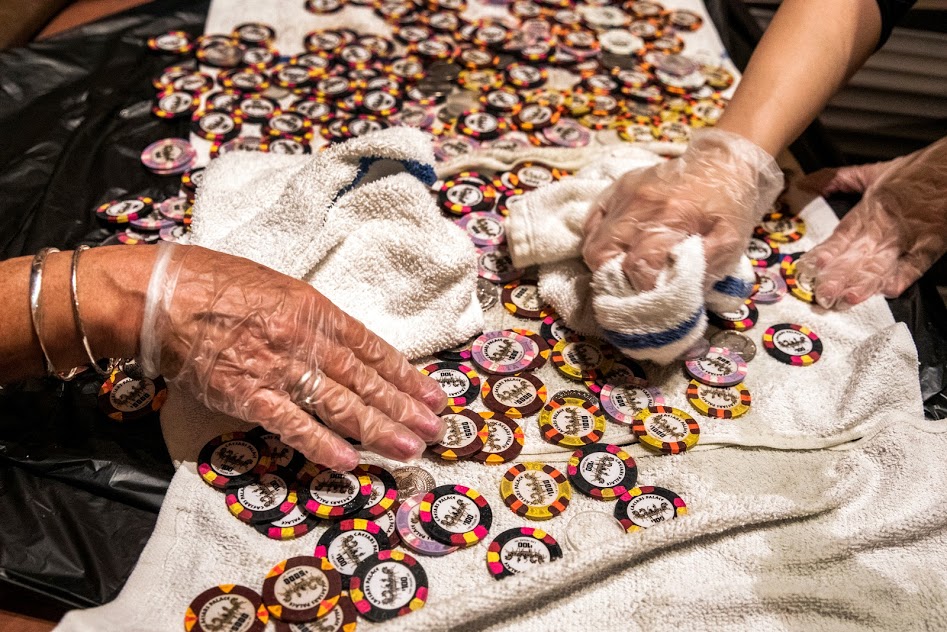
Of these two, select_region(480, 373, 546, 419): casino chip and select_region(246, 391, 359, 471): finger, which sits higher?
select_region(246, 391, 359, 471): finger

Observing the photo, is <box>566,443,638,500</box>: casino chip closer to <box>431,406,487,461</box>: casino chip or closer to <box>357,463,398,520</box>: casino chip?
<box>431,406,487,461</box>: casino chip

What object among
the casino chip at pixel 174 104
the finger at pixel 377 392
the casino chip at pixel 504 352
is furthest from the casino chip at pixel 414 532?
the casino chip at pixel 174 104

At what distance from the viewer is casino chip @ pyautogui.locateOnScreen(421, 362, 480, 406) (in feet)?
4.53

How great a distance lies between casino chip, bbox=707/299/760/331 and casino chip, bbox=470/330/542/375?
38 centimetres

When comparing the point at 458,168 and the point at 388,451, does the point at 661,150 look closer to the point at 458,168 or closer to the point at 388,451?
the point at 458,168

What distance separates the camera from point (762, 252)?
1.78 metres

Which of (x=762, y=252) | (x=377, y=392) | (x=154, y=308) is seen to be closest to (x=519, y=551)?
(x=377, y=392)

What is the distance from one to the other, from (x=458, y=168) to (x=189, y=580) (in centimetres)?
111

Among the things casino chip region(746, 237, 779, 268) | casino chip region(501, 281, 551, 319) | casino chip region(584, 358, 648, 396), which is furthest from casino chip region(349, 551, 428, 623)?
casino chip region(746, 237, 779, 268)

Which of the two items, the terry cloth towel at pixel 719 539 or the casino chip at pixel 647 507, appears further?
the casino chip at pixel 647 507

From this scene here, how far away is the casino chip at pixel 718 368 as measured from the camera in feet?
4.73

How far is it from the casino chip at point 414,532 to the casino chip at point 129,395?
0.47 meters

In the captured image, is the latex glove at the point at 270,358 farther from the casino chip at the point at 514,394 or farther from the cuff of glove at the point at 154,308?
the casino chip at the point at 514,394

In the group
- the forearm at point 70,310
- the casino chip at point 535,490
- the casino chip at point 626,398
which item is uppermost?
the forearm at point 70,310
